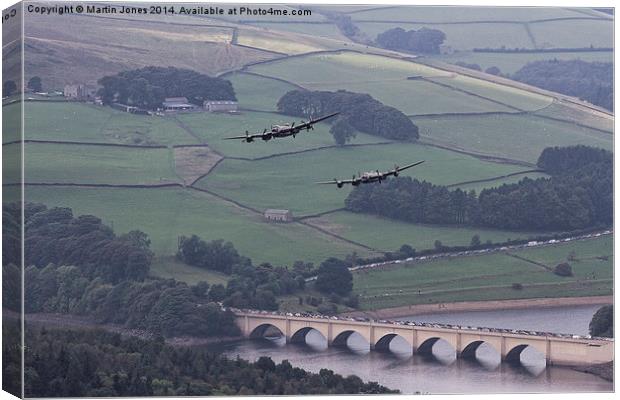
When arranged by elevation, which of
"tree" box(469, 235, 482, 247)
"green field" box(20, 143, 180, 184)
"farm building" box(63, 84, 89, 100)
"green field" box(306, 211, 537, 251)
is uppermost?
"farm building" box(63, 84, 89, 100)

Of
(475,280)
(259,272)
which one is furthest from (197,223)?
(475,280)

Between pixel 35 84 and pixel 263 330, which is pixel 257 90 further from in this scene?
pixel 263 330

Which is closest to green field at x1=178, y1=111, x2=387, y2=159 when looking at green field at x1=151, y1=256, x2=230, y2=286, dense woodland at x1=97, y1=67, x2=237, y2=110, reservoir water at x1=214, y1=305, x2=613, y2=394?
dense woodland at x1=97, y1=67, x2=237, y2=110

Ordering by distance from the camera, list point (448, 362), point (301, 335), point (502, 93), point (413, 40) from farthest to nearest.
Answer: point (502, 93)
point (413, 40)
point (301, 335)
point (448, 362)

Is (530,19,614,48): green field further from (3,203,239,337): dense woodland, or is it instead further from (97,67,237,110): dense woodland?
(3,203,239,337): dense woodland

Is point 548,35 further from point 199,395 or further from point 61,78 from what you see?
point 199,395

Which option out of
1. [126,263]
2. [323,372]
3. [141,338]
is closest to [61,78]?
[126,263]
